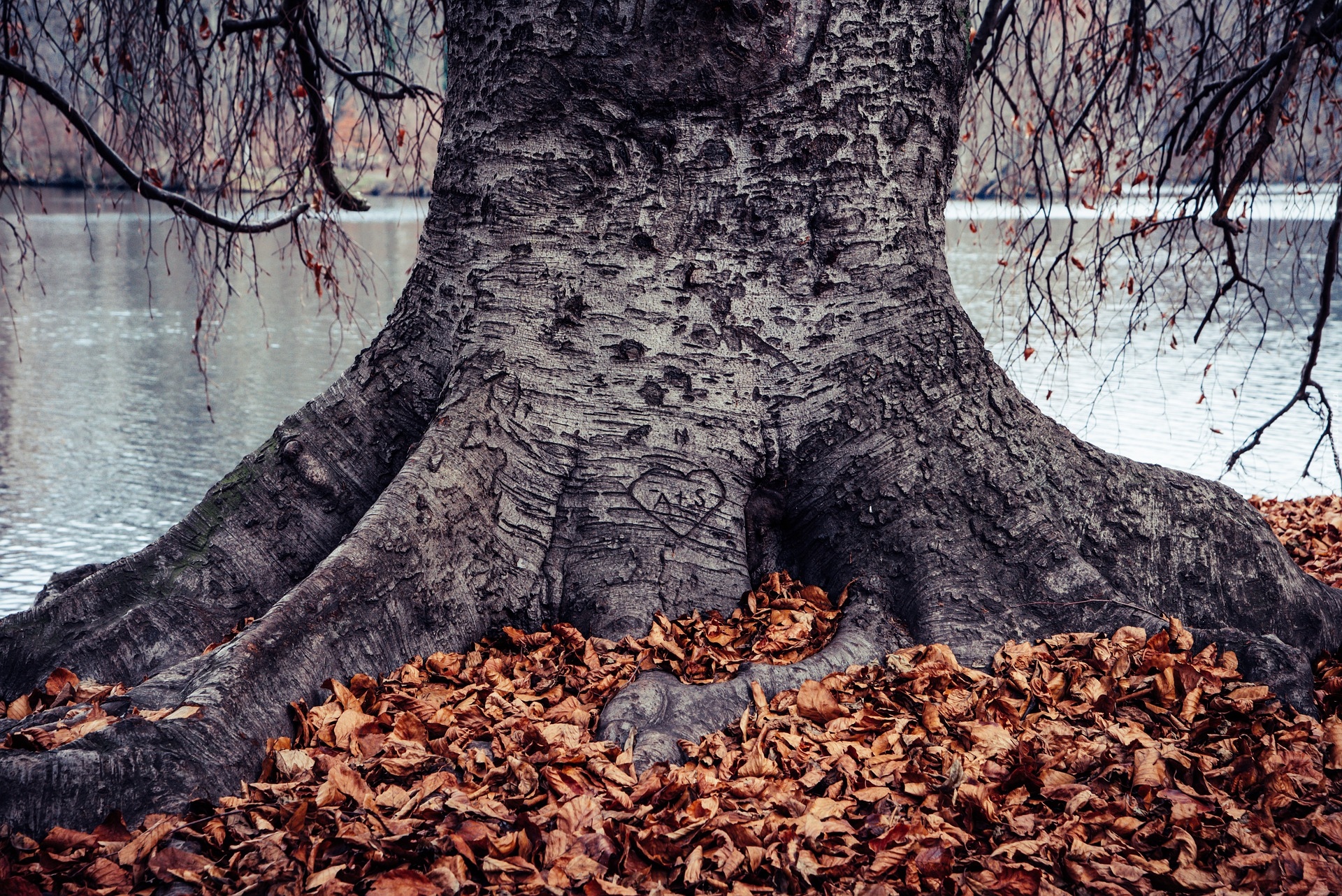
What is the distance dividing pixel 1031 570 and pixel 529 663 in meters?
1.11

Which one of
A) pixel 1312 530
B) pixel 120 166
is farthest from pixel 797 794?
pixel 1312 530

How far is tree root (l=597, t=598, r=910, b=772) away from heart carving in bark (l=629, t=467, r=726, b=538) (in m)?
0.37

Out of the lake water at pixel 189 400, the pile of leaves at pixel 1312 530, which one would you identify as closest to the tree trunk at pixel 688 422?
the lake water at pixel 189 400

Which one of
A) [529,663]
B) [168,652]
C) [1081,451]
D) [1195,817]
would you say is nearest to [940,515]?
[1081,451]

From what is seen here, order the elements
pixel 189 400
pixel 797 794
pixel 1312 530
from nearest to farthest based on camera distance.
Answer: pixel 797 794
pixel 1312 530
pixel 189 400

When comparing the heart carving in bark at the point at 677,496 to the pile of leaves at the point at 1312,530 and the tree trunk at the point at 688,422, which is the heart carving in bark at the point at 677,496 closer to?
the tree trunk at the point at 688,422

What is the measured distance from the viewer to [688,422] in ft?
6.85

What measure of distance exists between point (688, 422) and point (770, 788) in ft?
2.78

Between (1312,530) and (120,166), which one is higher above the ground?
(120,166)

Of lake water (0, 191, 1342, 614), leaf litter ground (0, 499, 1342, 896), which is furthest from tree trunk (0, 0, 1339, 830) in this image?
lake water (0, 191, 1342, 614)

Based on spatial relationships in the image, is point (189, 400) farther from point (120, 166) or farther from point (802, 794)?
point (802, 794)

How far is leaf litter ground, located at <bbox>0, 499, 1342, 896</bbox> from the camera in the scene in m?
1.30

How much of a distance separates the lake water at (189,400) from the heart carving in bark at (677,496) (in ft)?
4.10

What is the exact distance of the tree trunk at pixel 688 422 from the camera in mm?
2018
